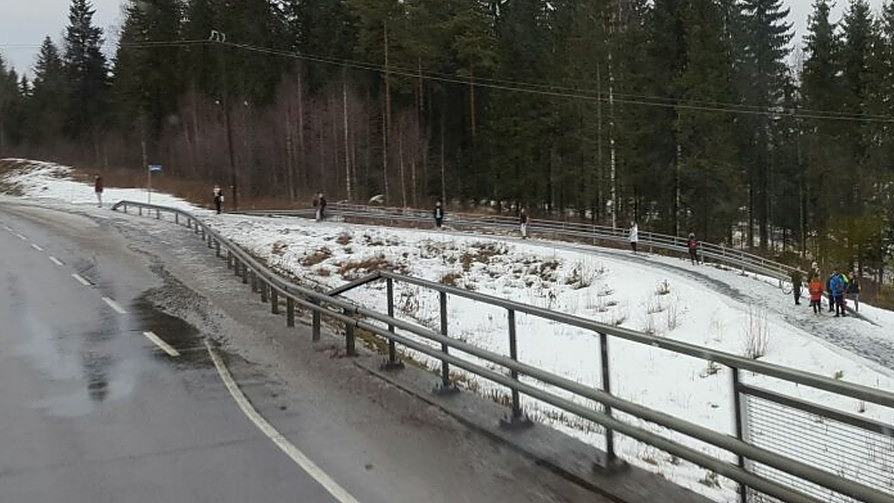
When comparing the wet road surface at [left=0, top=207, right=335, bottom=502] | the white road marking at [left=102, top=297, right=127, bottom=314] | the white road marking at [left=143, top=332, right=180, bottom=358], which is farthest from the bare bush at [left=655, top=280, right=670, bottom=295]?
the white road marking at [left=143, top=332, right=180, bottom=358]

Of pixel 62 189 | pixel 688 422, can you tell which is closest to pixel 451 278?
pixel 688 422

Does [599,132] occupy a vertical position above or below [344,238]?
above

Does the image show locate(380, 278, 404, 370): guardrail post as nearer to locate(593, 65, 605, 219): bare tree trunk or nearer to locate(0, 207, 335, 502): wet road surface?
locate(0, 207, 335, 502): wet road surface

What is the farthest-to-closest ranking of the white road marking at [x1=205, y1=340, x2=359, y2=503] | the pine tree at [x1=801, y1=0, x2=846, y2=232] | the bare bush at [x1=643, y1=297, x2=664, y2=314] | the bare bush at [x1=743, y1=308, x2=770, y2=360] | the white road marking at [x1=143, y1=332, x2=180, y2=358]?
the pine tree at [x1=801, y1=0, x2=846, y2=232]
the bare bush at [x1=643, y1=297, x2=664, y2=314]
the bare bush at [x1=743, y1=308, x2=770, y2=360]
the white road marking at [x1=143, y1=332, x2=180, y2=358]
the white road marking at [x1=205, y1=340, x2=359, y2=503]

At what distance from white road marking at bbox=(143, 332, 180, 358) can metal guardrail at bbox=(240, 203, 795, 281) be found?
91.0ft

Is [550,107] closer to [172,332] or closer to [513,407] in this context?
[172,332]

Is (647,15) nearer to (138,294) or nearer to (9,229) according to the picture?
(9,229)

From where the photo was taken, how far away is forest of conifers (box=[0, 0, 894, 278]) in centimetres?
4928

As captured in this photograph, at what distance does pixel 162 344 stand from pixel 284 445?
608 centimetres

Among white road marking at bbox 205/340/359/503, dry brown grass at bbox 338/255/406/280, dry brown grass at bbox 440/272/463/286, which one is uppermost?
white road marking at bbox 205/340/359/503

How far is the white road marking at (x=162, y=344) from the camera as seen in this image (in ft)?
38.7

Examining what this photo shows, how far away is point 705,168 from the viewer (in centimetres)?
4750

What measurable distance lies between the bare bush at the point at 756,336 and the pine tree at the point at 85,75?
81454 millimetres

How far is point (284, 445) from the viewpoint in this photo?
7227mm
